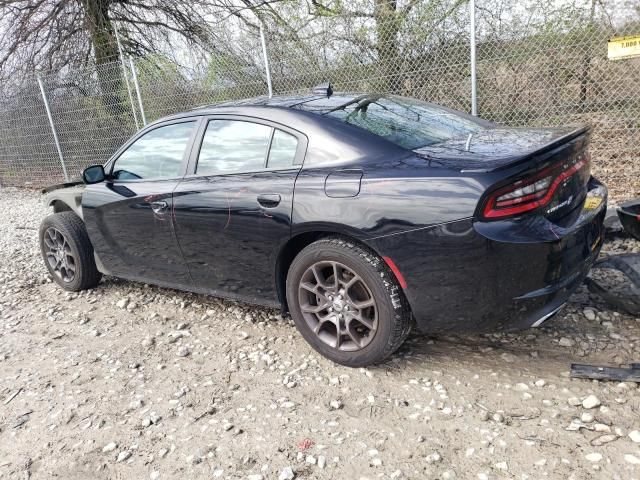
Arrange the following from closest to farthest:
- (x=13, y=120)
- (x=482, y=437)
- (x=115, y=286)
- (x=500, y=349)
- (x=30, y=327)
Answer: (x=482, y=437)
(x=500, y=349)
(x=30, y=327)
(x=115, y=286)
(x=13, y=120)

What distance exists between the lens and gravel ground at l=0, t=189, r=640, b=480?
2.12m

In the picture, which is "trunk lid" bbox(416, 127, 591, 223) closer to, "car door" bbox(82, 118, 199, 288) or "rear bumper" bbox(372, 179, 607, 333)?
"rear bumper" bbox(372, 179, 607, 333)

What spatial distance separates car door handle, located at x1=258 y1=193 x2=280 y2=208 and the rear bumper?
2.14 ft

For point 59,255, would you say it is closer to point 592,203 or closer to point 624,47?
point 592,203

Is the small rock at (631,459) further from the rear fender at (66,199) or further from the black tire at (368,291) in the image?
the rear fender at (66,199)

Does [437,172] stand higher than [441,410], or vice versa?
[437,172]

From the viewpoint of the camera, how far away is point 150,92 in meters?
8.48

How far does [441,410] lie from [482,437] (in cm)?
26

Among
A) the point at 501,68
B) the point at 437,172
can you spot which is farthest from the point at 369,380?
the point at 501,68

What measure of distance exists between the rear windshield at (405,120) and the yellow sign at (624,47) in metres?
2.34

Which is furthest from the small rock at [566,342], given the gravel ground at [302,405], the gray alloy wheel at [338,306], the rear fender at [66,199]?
the rear fender at [66,199]

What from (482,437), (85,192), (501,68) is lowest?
(482,437)

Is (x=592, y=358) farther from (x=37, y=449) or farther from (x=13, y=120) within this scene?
(x=13, y=120)

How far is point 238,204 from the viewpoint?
2990 mm
